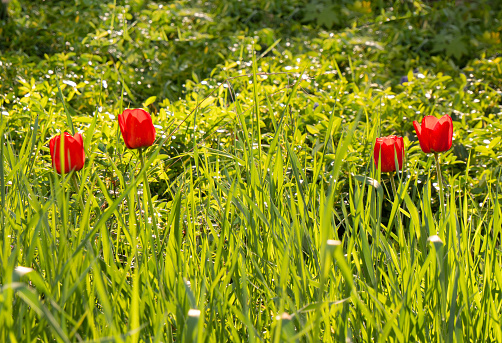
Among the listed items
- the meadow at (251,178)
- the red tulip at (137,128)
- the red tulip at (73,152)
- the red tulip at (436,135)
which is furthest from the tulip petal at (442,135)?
the red tulip at (73,152)

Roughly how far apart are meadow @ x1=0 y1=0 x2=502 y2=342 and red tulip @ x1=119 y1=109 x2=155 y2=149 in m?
0.07

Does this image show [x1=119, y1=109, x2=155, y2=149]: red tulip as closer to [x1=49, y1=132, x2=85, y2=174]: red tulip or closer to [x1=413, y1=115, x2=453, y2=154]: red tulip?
[x1=49, y1=132, x2=85, y2=174]: red tulip

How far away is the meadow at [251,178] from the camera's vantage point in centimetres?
97

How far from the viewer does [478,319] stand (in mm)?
1045

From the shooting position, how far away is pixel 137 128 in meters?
1.24

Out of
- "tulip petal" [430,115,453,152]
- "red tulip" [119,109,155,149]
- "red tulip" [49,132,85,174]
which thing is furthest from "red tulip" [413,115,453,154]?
"red tulip" [49,132,85,174]

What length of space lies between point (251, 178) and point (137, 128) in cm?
31

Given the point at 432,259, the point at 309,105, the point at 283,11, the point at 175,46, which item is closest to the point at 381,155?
the point at 432,259

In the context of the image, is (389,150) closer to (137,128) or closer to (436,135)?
(436,135)

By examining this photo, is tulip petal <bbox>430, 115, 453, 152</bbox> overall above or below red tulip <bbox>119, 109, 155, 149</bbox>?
below

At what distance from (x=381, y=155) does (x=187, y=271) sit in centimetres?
60

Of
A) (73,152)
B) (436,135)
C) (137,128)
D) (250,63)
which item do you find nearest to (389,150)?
(436,135)

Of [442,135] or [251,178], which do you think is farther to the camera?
[442,135]

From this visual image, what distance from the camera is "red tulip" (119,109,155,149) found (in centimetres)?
123
